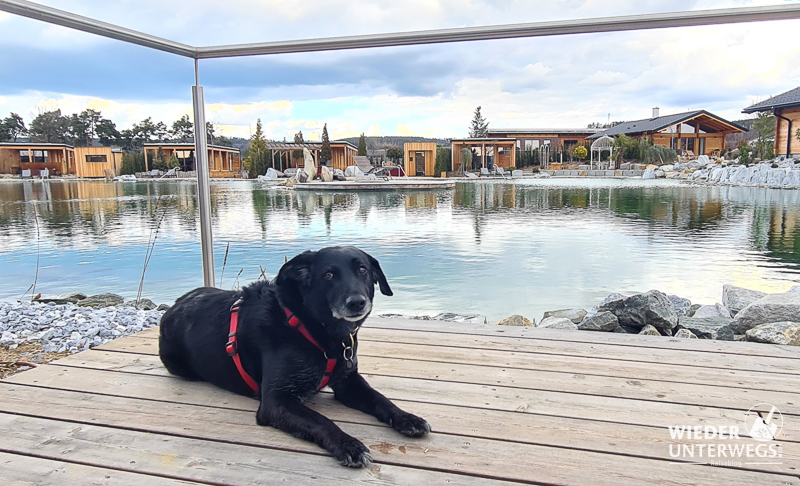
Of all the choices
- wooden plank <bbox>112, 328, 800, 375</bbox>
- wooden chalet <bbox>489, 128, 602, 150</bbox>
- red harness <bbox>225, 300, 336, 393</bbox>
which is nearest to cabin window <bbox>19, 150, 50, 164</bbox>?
wooden plank <bbox>112, 328, 800, 375</bbox>

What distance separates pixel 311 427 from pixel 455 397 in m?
0.48

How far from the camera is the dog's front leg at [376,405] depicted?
1276 millimetres

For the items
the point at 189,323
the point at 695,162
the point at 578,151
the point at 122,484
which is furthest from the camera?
the point at 578,151

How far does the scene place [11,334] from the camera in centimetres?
285

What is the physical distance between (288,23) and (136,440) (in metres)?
2.50

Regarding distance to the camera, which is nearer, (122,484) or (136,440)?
(122,484)

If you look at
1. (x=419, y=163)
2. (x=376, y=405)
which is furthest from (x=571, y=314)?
(x=419, y=163)

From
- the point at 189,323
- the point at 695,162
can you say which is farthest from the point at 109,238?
the point at 695,162

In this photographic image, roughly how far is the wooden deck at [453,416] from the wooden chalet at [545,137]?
3713 centimetres

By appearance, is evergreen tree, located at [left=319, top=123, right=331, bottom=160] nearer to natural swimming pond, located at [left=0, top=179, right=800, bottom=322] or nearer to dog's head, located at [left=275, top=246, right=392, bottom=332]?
natural swimming pond, located at [left=0, top=179, right=800, bottom=322]

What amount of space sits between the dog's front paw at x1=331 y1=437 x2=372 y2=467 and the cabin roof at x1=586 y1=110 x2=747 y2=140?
1268 inches

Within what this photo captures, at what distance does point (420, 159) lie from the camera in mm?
28859

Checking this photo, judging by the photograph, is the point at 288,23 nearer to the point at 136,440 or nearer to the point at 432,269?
the point at 136,440

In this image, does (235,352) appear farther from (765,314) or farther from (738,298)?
(738,298)
